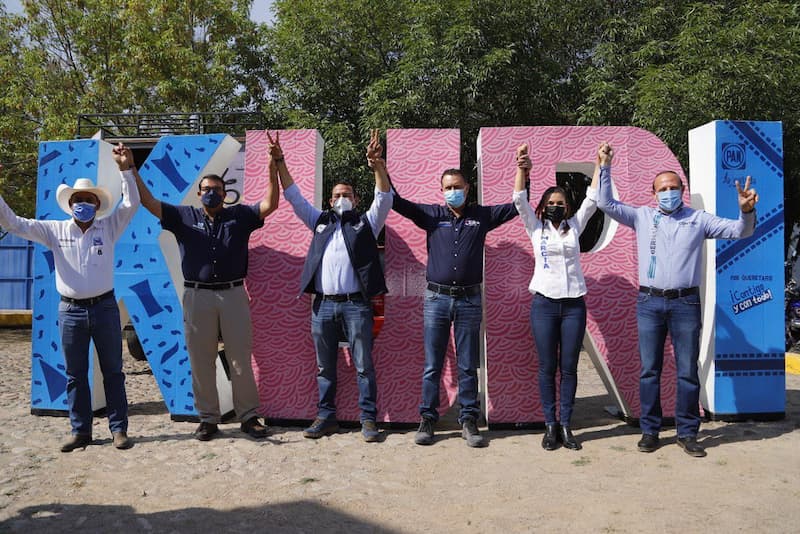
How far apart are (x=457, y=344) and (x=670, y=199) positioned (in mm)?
1934

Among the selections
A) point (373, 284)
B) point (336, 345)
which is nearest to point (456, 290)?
point (373, 284)

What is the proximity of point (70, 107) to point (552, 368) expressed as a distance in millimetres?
12713

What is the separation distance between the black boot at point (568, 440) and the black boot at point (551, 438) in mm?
52

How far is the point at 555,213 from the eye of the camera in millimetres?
4820

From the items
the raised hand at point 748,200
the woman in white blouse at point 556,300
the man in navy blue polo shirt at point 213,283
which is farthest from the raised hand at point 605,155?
the man in navy blue polo shirt at point 213,283

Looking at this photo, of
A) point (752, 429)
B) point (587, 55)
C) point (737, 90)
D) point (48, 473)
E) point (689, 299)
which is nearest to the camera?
point (48, 473)

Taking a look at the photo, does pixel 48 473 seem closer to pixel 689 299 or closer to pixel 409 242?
pixel 409 242

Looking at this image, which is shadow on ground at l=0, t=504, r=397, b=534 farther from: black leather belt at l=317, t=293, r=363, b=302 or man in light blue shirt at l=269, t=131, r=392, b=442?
black leather belt at l=317, t=293, r=363, b=302

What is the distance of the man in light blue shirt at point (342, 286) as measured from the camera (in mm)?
4895

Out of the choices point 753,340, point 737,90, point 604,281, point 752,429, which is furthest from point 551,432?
point 737,90

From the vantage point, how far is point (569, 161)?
5.39 m

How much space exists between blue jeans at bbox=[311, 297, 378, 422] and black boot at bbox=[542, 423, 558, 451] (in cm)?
132

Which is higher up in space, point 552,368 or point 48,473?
point 552,368

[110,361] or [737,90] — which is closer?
[110,361]
